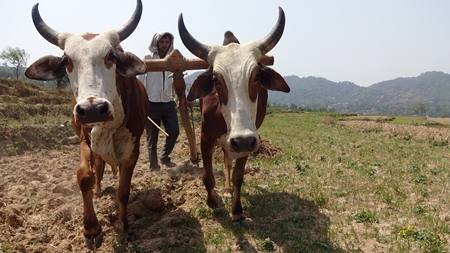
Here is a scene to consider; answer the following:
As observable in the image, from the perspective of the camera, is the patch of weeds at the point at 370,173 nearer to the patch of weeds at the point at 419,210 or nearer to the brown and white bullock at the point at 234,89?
the patch of weeds at the point at 419,210

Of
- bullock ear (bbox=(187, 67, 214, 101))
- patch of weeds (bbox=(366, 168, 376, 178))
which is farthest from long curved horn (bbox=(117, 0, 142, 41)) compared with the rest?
patch of weeds (bbox=(366, 168, 376, 178))

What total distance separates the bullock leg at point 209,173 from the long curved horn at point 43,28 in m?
2.17

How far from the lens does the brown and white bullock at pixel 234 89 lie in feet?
11.8

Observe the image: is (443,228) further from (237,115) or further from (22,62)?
(22,62)

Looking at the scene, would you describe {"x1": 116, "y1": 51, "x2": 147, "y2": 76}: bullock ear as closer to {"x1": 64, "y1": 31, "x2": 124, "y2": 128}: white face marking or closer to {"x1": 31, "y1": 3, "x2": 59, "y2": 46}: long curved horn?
{"x1": 64, "y1": 31, "x2": 124, "y2": 128}: white face marking

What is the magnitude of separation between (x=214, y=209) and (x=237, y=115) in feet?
6.16

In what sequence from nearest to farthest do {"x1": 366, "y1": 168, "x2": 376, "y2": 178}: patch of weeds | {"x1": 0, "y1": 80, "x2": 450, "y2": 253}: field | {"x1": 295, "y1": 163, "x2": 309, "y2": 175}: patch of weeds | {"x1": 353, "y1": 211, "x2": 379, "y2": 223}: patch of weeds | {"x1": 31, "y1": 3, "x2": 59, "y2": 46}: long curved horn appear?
1. {"x1": 31, "y1": 3, "x2": 59, "y2": 46}: long curved horn
2. {"x1": 0, "y1": 80, "x2": 450, "y2": 253}: field
3. {"x1": 353, "y1": 211, "x2": 379, "y2": 223}: patch of weeds
4. {"x1": 366, "y1": 168, "x2": 376, "y2": 178}: patch of weeds
5. {"x1": 295, "y1": 163, "x2": 309, "y2": 175}: patch of weeds

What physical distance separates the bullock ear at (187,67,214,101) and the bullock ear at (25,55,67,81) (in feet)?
4.71

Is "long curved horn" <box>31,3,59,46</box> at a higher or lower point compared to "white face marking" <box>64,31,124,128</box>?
higher

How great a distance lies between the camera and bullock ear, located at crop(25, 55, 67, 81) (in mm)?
3818

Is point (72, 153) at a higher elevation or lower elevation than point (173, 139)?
lower

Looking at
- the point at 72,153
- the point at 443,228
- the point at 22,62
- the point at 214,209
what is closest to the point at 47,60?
the point at 214,209

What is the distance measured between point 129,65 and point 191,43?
0.85 metres

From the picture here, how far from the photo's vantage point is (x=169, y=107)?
277 inches
